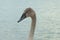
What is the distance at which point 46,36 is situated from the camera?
4477 millimetres

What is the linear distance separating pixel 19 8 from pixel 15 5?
0.35 metres

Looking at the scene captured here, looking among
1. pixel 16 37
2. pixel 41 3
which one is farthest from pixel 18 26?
pixel 41 3

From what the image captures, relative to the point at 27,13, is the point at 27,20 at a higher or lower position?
lower

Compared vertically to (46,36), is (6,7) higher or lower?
higher

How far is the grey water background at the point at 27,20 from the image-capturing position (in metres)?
4.54

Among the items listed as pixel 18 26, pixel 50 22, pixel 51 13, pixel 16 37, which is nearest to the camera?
pixel 16 37

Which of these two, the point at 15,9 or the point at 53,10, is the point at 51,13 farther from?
the point at 15,9

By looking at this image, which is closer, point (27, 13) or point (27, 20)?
point (27, 13)

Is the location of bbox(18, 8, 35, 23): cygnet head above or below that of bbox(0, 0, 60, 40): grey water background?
above

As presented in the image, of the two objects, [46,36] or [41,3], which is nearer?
[46,36]

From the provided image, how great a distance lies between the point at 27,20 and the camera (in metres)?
5.07

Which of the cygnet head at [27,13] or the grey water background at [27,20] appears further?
the grey water background at [27,20]

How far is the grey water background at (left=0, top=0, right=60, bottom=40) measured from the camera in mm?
4535

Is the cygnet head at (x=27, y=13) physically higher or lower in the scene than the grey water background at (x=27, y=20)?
higher
